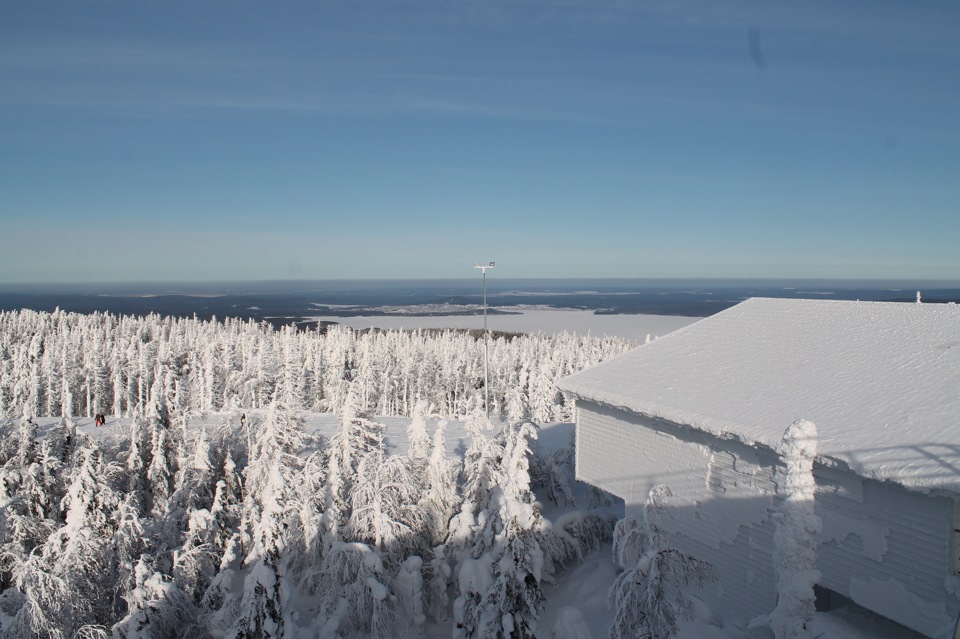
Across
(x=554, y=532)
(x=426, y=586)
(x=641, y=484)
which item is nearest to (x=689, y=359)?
(x=641, y=484)

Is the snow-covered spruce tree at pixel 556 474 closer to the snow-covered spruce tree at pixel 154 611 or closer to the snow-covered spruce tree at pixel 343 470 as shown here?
the snow-covered spruce tree at pixel 343 470

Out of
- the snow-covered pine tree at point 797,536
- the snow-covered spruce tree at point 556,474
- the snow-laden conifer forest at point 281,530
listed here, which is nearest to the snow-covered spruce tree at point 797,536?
the snow-covered pine tree at point 797,536

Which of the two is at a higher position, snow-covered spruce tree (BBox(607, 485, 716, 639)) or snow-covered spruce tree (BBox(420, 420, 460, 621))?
snow-covered spruce tree (BBox(607, 485, 716, 639))

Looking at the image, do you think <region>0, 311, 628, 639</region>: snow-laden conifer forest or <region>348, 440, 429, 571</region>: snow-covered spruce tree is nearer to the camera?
<region>0, 311, 628, 639</region>: snow-laden conifer forest

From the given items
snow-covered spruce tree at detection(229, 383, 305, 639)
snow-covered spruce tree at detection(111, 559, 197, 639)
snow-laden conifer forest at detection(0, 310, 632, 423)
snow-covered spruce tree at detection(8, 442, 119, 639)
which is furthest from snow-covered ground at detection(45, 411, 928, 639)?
snow-laden conifer forest at detection(0, 310, 632, 423)

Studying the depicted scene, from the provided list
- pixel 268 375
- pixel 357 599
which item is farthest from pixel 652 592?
pixel 268 375

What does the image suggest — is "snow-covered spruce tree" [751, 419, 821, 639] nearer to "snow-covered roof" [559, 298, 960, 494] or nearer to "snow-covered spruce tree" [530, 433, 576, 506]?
"snow-covered roof" [559, 298, 960, 494]

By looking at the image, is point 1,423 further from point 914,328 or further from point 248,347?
point 248,347
